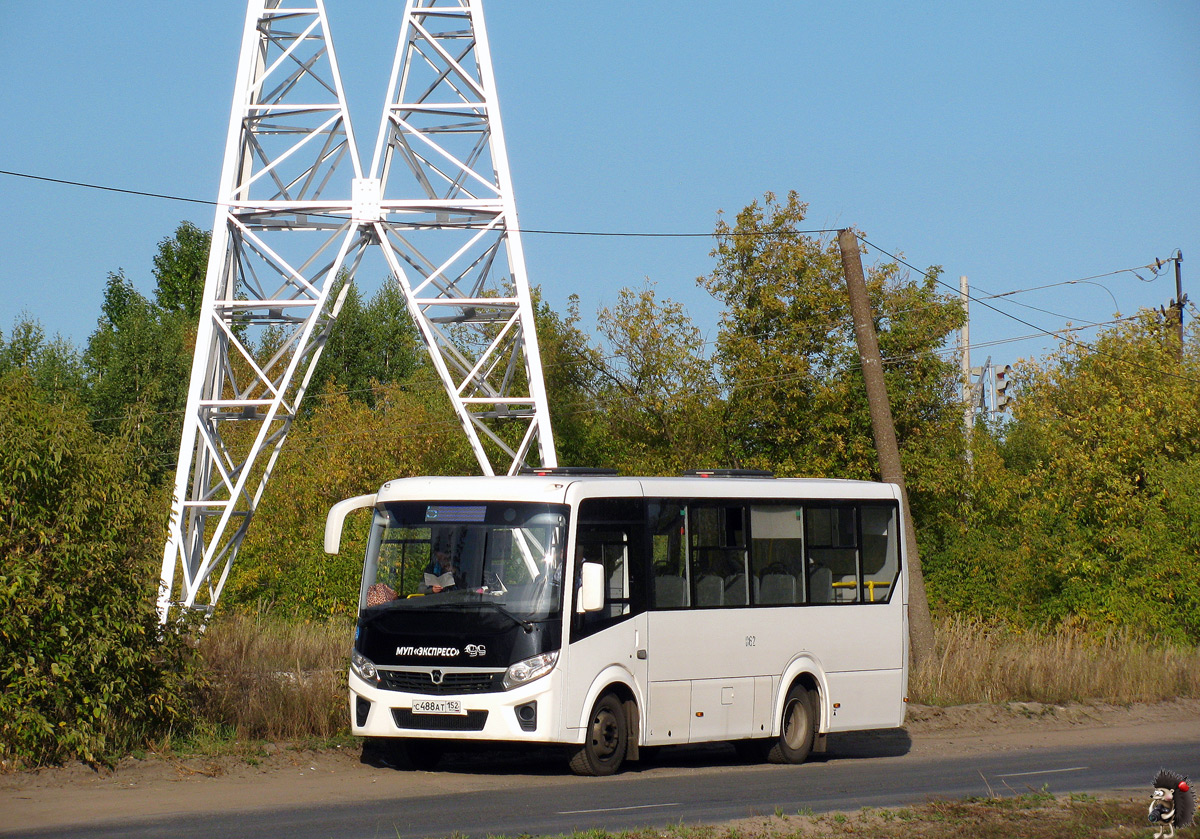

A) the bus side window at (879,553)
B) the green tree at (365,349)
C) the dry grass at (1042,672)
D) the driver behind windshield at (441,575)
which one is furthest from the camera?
the green tree at (365,349)

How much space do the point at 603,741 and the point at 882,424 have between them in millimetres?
10227

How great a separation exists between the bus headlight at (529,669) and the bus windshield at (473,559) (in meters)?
0.35

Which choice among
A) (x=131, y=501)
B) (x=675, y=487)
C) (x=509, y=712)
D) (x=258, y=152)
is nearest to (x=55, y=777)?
(x=131, y=501)

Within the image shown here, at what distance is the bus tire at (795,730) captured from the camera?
1509 centimetres

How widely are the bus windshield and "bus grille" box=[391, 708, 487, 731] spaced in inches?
36.2

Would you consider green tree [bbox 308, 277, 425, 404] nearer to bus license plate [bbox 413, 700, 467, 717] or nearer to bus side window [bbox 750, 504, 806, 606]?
bus side window [bbox 750, 504, 806, 606]

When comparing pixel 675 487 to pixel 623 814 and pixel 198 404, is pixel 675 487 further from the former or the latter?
pixel 198 404

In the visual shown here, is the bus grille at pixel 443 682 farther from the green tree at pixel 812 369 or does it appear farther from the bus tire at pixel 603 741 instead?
the green tree at pixel 812 369

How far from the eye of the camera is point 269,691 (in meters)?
14.7

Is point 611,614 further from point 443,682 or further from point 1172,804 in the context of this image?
point 1172,804

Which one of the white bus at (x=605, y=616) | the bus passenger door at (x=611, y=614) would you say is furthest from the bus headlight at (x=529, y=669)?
the bus passenger door at (x=611, y=614)

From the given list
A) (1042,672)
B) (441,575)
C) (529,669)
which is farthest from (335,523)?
(1042,672)

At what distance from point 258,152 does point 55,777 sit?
38.8ft

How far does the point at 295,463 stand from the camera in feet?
148
